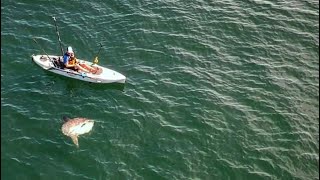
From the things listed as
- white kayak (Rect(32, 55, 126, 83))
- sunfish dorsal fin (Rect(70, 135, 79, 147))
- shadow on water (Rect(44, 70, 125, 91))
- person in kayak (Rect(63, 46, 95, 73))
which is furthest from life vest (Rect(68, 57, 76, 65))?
sunfish dorsal fin (Rect(70, 135, 79, 147))

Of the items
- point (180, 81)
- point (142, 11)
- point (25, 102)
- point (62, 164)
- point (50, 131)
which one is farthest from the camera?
point (142, 11)

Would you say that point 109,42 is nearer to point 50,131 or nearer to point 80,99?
point 80,99

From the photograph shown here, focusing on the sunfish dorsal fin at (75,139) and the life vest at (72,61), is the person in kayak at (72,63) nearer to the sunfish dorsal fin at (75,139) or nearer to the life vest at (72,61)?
the life vest at (72,61)

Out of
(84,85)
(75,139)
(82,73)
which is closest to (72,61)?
(82,73)

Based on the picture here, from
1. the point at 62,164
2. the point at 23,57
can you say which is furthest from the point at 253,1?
the point at 62,164

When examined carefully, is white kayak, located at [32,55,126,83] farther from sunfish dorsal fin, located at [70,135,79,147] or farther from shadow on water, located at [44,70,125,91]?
sunfish dorsal fin, located at [70,135,79,147]

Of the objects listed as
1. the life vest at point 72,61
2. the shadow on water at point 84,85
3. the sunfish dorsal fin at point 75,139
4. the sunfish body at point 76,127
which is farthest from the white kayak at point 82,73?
the sunfish dorsal fin at point 75,139
